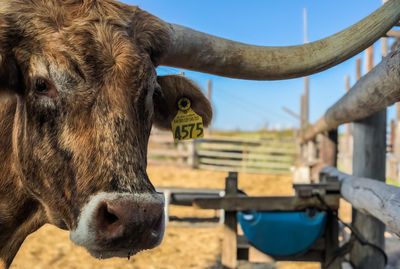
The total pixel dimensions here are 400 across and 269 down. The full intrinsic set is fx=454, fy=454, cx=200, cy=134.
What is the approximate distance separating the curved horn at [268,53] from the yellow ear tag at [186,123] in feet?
1.02

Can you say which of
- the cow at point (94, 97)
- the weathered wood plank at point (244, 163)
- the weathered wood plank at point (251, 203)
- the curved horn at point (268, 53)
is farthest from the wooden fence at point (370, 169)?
the weathered wood plank at point (244, 163)

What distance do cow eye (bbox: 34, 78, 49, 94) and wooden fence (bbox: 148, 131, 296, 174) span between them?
14669mm

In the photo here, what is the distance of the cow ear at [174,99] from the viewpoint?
263cm

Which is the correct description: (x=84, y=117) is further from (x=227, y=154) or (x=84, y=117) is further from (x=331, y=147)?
(x=227, y=154)

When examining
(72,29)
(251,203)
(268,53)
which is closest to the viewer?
(72,29)

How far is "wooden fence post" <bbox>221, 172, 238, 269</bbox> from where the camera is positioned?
3.40 metres

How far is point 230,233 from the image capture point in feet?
11.1

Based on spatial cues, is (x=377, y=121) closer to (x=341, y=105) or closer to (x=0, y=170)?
(x=341, y=105)

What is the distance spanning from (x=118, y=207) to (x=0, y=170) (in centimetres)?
105

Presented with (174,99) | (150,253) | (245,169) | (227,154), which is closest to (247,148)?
(227,154)

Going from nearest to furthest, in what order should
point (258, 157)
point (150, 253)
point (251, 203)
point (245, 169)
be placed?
point (251, 203)
point (150, 253)
point (245, 169)
point (258, 157)

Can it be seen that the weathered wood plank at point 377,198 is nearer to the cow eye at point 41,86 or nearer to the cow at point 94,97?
the cow at point 94,97

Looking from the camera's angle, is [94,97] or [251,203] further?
[251,203]

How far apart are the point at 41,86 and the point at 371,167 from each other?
204 centimetres
